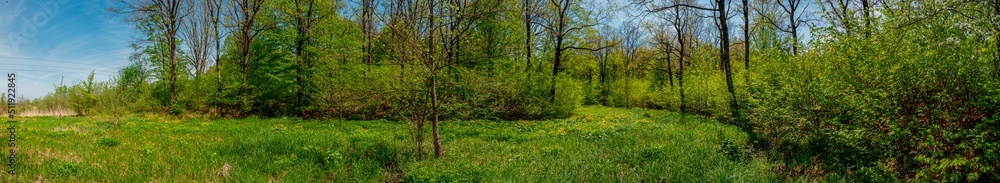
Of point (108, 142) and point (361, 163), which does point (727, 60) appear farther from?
point (108, 142)

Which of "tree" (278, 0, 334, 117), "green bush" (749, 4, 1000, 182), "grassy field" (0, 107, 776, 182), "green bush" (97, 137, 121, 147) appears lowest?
→ "grassy field" (0, 107, 776, 182)

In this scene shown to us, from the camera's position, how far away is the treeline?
5.07 metres

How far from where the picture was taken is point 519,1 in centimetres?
2481


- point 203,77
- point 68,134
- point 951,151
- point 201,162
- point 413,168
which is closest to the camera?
point 951,151

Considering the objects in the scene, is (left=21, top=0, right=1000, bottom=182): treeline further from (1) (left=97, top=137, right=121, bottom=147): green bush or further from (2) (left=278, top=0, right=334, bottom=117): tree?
(1) (left=97, top=137, right=121, bottom=147): green bush

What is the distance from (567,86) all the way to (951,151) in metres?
19.2

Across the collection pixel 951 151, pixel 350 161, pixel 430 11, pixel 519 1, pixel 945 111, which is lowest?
pixel 350 161

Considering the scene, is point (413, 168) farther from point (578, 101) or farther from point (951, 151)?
point (578, 101)

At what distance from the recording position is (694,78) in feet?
82.7

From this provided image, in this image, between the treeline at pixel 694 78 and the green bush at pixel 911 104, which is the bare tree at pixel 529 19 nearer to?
the treeline at pixel 694 78

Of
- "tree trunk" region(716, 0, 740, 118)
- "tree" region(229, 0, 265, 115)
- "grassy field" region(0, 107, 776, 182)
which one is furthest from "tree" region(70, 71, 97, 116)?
"tree trunk" region(716, 0, 740, 118)

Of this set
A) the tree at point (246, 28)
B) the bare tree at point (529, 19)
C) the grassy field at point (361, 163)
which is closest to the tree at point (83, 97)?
the tree at point (246, 28)

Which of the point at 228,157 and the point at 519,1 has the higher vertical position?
the point at 519,1

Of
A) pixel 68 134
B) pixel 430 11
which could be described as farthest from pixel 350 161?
pixel 68 134
